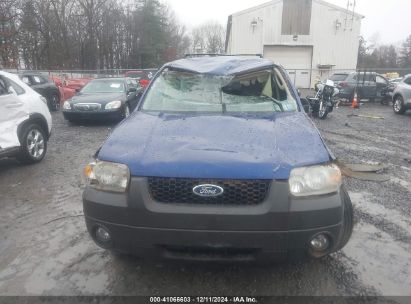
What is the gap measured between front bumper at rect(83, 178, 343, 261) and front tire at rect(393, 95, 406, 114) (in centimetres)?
1338

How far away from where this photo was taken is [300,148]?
8.48ft

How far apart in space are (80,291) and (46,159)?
462 cm

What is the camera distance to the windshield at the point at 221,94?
353cm

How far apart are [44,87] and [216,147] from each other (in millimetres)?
13208

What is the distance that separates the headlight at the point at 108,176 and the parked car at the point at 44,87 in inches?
470

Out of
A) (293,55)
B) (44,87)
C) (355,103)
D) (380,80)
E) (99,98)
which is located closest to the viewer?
(99,98)

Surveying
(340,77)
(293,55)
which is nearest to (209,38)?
(293,55)

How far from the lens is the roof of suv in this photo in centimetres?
395

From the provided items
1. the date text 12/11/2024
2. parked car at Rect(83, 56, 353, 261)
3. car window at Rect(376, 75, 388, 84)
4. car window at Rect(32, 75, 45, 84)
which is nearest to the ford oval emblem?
parked car at Rect(83, 56, 353, 261)

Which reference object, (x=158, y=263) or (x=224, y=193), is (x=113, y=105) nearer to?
(x=158, y=263)

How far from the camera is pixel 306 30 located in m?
32.3

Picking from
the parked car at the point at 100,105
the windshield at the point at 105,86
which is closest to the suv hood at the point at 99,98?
the parked car at the point at 100,105

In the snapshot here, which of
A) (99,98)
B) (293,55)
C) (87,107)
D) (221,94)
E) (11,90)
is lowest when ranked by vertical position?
(87,107)

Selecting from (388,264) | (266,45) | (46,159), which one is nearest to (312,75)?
(266,45)
